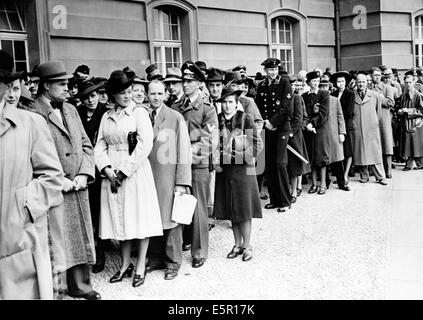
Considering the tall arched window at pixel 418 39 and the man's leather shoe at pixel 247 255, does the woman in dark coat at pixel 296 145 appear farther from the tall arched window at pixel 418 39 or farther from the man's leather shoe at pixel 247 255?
the tall arched window at pixel 418 39

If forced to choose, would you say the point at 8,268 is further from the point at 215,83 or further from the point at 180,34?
the point at 180,34

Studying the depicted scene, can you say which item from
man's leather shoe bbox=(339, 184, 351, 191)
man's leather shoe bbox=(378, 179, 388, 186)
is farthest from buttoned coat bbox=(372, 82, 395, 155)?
man's leather shoe bbox=(339, 184, 351, 191)

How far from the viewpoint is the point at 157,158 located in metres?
5.86

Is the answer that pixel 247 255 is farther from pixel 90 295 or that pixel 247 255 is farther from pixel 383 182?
pixel 383 182

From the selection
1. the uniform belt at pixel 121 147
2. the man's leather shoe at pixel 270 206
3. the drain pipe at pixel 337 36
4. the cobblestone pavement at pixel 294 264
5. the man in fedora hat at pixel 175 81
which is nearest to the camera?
the cobblestone pavement at pixel 294 264

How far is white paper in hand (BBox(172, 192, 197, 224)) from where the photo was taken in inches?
228

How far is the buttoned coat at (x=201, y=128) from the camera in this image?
248 inches

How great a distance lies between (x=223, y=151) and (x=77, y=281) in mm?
2267

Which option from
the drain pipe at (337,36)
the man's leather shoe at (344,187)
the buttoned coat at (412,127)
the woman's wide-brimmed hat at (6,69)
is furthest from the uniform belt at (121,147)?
the drain pipe at (337,36)

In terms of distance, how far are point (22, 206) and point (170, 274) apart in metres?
2.63

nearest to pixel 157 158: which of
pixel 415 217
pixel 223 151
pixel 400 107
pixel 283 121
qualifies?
pixel 223 151

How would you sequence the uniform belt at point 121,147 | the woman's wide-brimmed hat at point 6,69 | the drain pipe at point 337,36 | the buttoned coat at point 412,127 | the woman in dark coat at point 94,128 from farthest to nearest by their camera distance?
the drain pipe at point 337,36 → the buttoned coat at point 412,127 → the woman in dark coat at point 94,128 → the uniform belt at point 121,147 → the woman's wide-brimmed hat at point 6,69

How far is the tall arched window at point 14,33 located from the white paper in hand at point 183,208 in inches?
185

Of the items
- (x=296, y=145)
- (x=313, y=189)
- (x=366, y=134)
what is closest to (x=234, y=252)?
(x=296, y=145)
